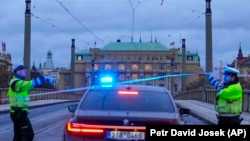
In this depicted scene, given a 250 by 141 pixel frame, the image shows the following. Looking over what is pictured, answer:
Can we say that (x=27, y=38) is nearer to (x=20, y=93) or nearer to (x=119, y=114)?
(x=20, y=93)

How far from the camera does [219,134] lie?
7438mm

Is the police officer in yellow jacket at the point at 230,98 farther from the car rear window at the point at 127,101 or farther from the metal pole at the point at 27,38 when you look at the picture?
the metal pole at the point at 27,38

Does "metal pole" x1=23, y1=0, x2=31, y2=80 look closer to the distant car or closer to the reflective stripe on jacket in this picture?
the reflective stripe on jacket

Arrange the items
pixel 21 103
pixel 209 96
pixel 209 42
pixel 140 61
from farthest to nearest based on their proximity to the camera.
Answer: pixel 140 61, pixel 209 96, pixel 209 42, pixel 21 103

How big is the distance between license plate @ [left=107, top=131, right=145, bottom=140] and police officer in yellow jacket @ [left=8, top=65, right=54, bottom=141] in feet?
9.43

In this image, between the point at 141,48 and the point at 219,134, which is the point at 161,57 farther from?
the point at 219,134

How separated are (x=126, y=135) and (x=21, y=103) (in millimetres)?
3349

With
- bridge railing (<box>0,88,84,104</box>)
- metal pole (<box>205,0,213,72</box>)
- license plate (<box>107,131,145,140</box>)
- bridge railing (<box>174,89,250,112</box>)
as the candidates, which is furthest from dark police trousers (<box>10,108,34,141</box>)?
bridge railing (<box>0,88,84,104</box>)

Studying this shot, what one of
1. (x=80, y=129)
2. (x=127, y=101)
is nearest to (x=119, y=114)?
(x=80, y=129)

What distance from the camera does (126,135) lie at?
8547mm

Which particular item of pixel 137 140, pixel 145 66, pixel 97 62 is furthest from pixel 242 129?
pixel 145 66

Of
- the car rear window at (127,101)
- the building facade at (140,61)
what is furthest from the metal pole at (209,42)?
the building facade at (140,61)

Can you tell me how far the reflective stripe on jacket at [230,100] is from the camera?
10492 millimetres

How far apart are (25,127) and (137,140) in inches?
128
